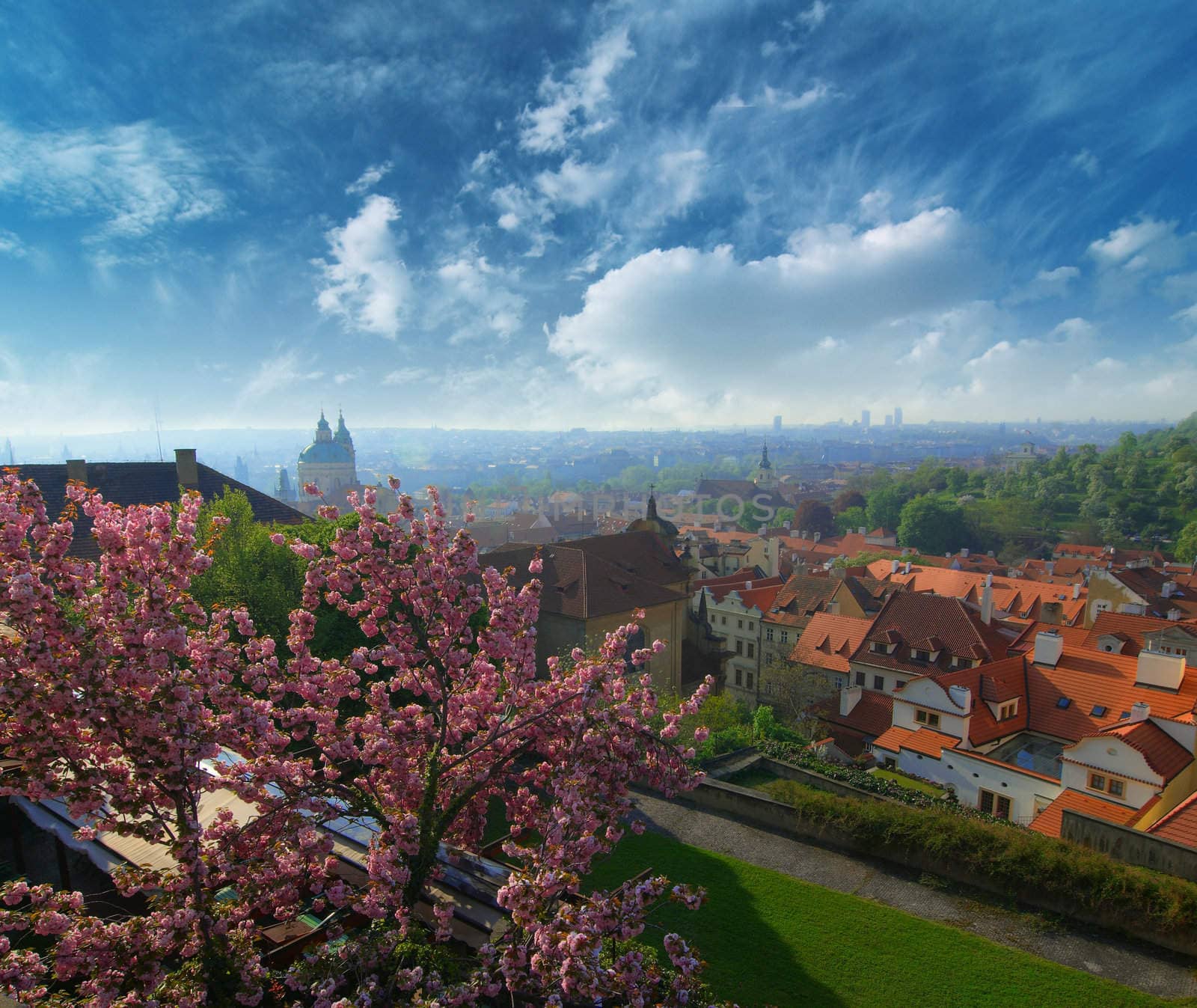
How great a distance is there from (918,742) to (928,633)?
13908 mm

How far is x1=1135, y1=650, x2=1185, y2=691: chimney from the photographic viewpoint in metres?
25.6

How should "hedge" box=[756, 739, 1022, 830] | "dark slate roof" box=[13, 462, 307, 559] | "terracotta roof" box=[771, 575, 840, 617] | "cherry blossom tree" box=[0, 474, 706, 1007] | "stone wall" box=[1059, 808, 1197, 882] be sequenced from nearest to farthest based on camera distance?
"cherry blossom tree" box=[0, 474, 706, 1007] → "stone wall" box=[1059, 808, 1197, 882] → "hedge" box=[756, 739, 1022, 830] → "dark slate roof" box=[13, 462, 307, 559] → "terracotta roof" box=[771, 575, 840, 617]

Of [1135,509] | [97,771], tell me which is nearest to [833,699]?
[97,771]

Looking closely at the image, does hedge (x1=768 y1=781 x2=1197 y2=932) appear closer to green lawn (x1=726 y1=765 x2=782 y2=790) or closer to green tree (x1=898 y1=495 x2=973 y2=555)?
green lawn (x1=726 y1=765 x2=782 y2=790)

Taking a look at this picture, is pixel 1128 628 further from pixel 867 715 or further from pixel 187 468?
pixel 187 468

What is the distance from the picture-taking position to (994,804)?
23.5 metres

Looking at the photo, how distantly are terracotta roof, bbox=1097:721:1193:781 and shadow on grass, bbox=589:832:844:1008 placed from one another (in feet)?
43.9

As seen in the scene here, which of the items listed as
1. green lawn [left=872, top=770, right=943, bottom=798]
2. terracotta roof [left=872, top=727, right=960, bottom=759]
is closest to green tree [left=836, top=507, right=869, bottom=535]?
terracotta roof [left=872, top=727, right=960, bottom=759]

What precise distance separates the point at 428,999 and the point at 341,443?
196m

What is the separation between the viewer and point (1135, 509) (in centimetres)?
10956

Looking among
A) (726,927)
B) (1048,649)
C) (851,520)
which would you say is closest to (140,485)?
(726,927)

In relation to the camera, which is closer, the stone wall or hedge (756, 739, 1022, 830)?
the stone wall

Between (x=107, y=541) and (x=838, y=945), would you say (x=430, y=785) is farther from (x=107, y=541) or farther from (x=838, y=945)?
(x=838, y=945)

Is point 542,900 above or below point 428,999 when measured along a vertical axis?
above
